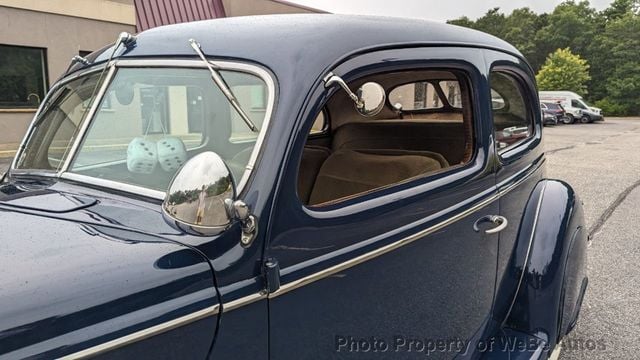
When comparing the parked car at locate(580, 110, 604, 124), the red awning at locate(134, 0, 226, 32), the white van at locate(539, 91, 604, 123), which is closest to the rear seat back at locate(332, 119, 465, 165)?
the red awning at locate(134, 0, 226, 32)

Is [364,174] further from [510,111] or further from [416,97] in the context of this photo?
[416,97]

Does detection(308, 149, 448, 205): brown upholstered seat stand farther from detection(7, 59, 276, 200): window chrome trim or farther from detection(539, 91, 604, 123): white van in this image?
detection(539, 91, 604, 123): white van

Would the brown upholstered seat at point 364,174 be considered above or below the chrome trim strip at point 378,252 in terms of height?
above

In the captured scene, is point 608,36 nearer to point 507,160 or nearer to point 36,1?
point 36,1

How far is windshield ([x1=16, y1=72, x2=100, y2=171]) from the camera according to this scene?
1825mm

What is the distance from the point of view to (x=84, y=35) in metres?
13.5

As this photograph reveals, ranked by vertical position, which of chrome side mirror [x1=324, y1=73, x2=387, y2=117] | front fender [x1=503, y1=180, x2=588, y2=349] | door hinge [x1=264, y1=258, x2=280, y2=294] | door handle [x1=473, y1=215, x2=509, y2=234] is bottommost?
front fender [x1=503, y1=180, x2=588, y2=349]

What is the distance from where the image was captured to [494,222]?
2.16 metres

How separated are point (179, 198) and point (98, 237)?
0.22 metres

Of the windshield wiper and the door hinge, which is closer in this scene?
the door hinge

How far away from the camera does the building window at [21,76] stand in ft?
40.2

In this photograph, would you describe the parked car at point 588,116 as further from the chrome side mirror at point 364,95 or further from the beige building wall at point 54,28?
the chrome side mirror at point 364,95

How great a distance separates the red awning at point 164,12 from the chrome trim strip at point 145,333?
14.4 m

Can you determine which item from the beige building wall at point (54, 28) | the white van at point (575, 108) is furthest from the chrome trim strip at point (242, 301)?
the white van at point (575, 108)
